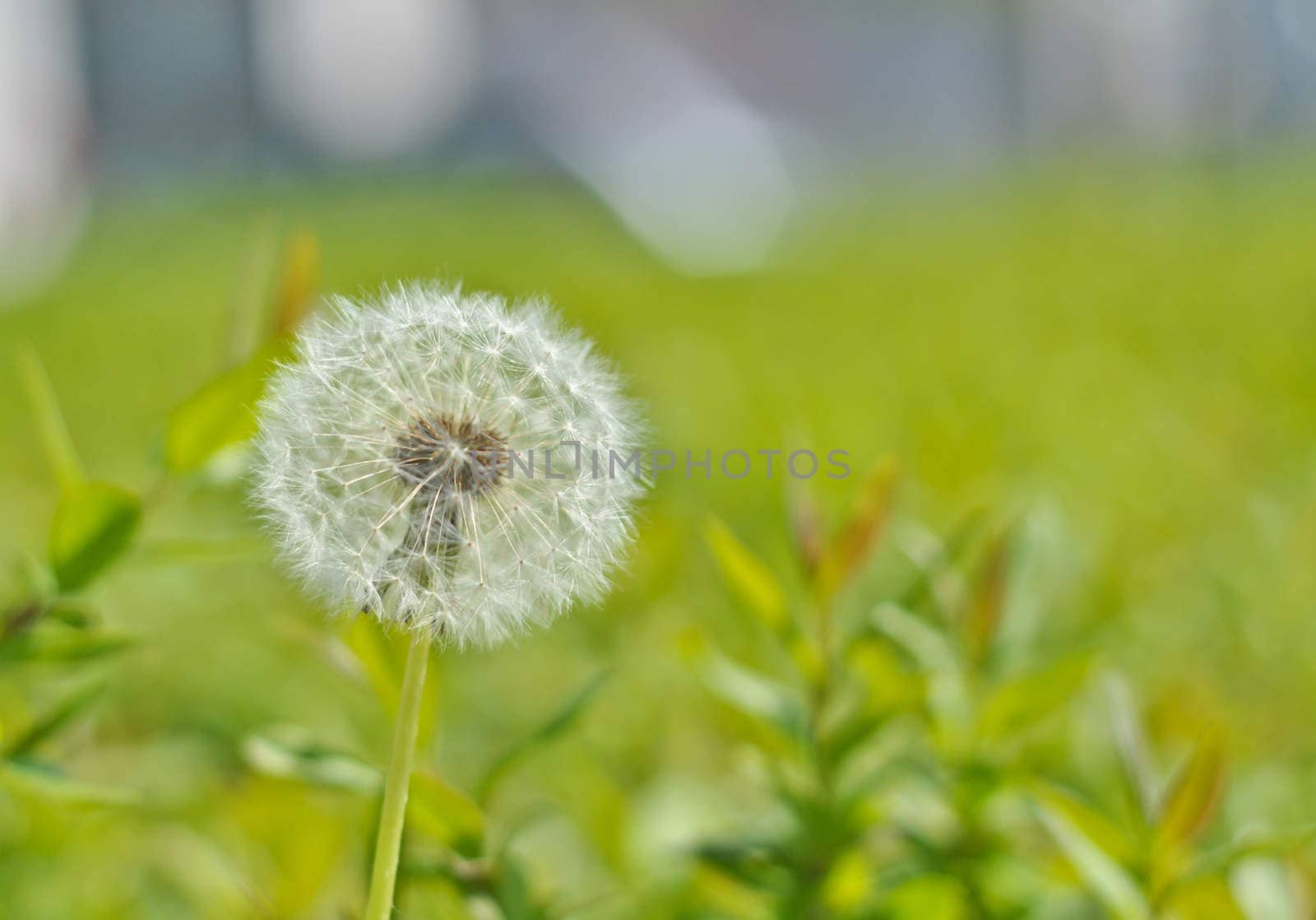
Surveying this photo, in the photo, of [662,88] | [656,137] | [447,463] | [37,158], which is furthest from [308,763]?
[662,88]

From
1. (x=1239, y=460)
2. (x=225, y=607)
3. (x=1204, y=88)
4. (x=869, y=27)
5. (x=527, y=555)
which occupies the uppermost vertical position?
(x=869, y=27)

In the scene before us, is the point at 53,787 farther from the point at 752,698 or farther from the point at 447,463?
the point at 752,698

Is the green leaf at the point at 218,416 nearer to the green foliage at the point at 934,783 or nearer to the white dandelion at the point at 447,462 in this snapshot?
the white dandelion at the point at 447,462

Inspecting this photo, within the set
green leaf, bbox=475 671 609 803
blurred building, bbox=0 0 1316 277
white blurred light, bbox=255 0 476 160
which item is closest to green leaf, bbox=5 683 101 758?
green leaf, bbox=475 671 609 803

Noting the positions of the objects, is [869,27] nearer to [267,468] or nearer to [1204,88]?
[1204,88]

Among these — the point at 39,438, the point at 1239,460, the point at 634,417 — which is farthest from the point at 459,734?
the point at 39,438

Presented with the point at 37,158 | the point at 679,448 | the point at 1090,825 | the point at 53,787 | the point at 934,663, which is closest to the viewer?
the point at 53,787

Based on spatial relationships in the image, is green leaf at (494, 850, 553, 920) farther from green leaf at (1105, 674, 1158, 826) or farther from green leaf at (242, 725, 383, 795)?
green leaf at (1105, 674, 1158, 826)

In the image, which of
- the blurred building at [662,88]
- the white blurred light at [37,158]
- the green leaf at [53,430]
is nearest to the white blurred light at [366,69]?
the blurred building at [662,88]
